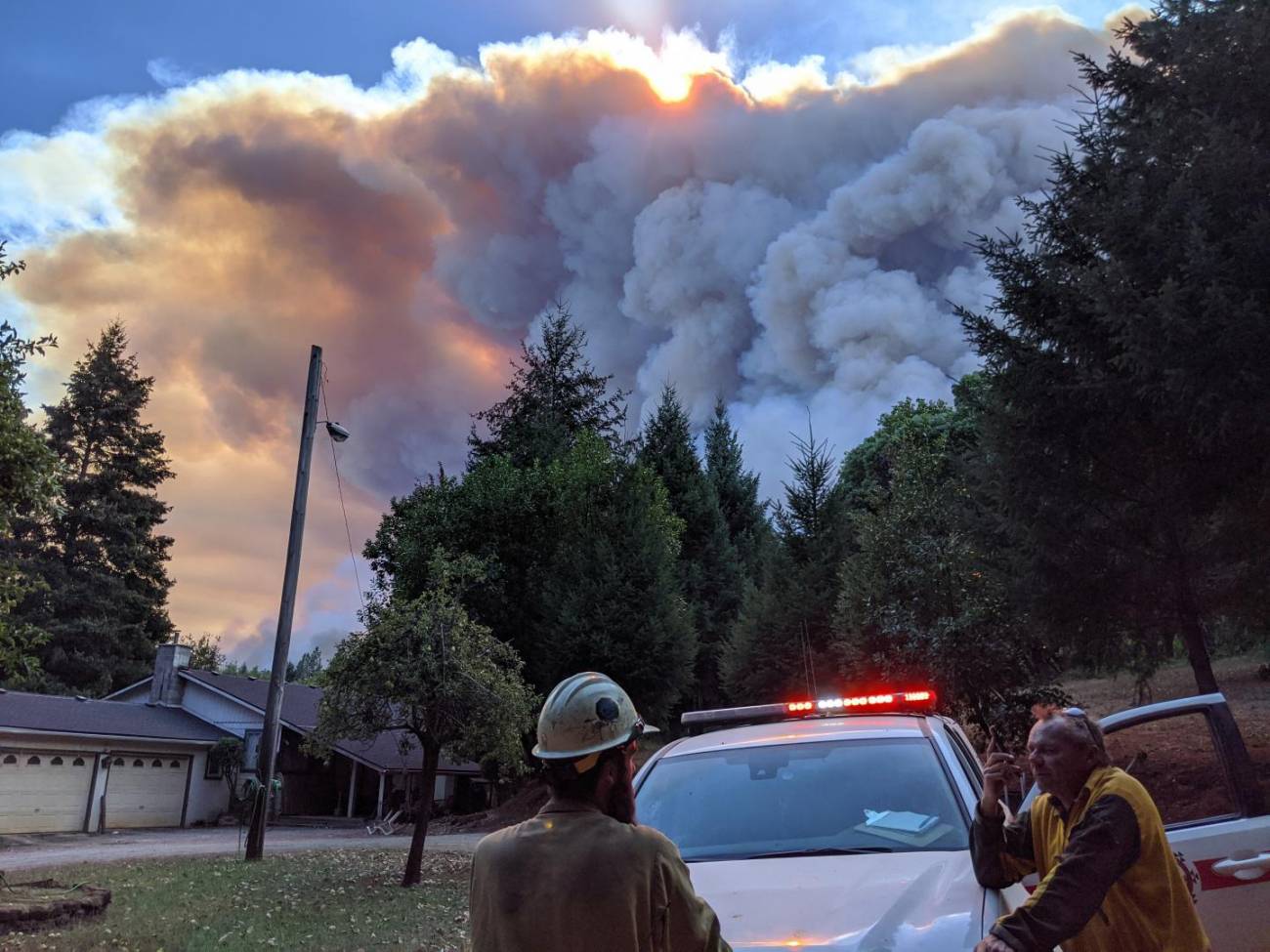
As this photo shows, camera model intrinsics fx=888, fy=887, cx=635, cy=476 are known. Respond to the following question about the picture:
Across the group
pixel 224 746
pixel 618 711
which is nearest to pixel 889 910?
pixel 618 711

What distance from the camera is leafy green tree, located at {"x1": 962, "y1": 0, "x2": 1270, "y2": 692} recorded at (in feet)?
33.9

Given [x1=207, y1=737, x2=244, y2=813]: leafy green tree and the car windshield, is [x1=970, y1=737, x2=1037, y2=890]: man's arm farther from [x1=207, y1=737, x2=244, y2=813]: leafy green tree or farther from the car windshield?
[x1=207, y1=737, x2=244, y2=813]: leafy green tree

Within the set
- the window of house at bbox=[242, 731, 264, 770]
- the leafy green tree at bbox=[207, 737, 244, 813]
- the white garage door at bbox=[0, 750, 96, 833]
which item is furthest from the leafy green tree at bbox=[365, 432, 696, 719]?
the white garage door at bbox=[0, 750, 96, 833]

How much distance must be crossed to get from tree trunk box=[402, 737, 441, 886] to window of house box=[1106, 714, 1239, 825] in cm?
996

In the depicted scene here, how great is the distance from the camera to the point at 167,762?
31828 mm

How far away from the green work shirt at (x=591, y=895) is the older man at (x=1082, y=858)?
1161mm

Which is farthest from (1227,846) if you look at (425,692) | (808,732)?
(425,692)

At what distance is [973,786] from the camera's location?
395 centimetres

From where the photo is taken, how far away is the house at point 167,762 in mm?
26984

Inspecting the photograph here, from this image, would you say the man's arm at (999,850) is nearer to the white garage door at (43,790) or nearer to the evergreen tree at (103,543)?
the white garage door at (43,790)

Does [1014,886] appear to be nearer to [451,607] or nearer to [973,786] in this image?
[973,786]

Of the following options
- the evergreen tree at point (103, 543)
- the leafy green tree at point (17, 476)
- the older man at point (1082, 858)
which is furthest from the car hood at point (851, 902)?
the evergreen tree at point (103, 543)

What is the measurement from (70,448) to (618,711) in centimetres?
5866

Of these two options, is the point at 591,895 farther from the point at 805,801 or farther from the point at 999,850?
the point at 805,801
